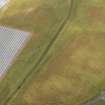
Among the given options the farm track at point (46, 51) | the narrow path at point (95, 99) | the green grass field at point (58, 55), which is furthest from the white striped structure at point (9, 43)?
the narrow path at point (95, 99)

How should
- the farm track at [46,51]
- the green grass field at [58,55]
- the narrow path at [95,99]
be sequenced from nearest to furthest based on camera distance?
the narrow path at [95,99] < the green grass field at [58,55] < the farm track at [46,51]

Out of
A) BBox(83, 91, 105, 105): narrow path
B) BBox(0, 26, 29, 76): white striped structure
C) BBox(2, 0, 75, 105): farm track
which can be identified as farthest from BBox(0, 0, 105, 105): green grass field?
BBox(0, 26, 29, 76): white striped structure

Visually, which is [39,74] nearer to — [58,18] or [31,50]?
[31,50]

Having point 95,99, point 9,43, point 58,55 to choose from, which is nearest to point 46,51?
point 58,55

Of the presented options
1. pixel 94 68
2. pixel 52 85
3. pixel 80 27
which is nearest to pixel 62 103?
pixel 52 85

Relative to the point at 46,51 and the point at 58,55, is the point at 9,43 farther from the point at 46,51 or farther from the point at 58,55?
the point at 58,55

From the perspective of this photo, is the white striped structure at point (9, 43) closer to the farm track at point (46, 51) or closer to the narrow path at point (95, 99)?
the farm track at point (46, 51)
